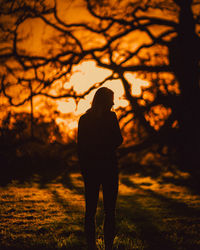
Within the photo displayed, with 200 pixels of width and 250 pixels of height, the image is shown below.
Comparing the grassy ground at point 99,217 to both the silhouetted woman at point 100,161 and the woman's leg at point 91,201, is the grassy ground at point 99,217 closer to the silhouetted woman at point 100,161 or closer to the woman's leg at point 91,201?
the woman's leg at point 91,201

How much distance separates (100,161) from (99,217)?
2590mm

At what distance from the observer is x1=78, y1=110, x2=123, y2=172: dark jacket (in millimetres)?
2740

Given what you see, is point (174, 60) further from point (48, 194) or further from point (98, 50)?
point (48, 194)

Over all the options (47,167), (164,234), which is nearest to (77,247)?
(164,234)

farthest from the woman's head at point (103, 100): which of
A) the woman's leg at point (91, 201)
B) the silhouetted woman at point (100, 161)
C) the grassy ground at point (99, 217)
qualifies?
the grassy ground at point (99, 217)

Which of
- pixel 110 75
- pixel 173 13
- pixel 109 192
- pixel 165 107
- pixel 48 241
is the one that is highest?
pixel 173 13

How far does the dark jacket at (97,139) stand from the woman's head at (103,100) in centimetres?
11

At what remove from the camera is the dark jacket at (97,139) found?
2.74 metres

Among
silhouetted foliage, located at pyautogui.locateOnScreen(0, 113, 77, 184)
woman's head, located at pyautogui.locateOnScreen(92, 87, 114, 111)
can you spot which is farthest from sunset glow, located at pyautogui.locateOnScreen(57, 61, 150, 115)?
woman's head, located at pyautogui.locateOnScreen(92, 87, 114, 111)

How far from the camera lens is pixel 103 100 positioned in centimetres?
290

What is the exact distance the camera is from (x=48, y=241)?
354 cm

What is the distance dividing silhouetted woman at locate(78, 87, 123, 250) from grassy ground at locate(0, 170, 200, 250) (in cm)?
73

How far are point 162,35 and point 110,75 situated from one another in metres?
2.29

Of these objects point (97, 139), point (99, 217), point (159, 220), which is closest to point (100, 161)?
point (97, 139)
